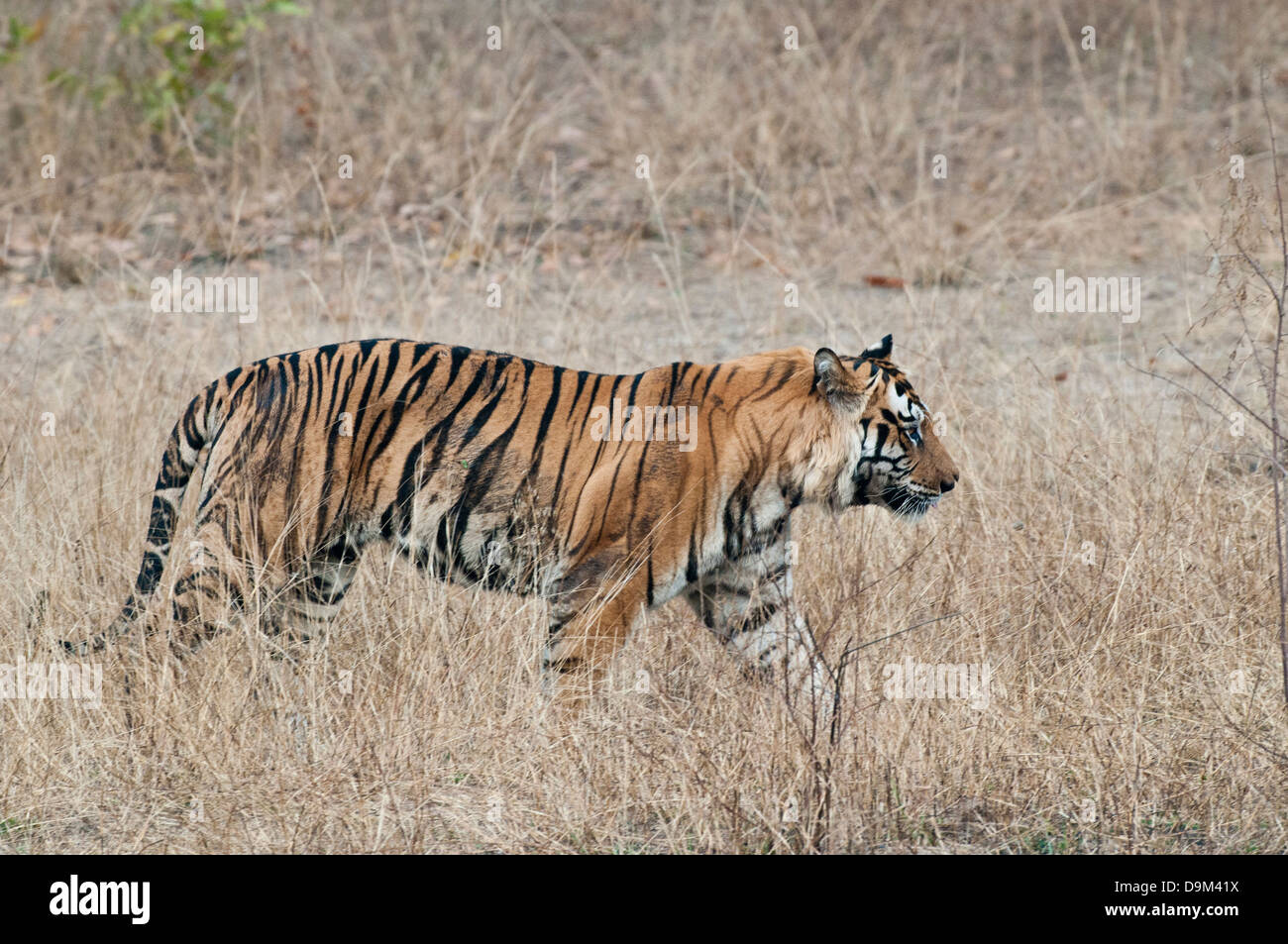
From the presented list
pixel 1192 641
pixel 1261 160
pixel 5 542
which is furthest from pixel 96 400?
pixel 1261 160

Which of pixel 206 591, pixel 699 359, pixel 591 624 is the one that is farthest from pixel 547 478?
pixel 699 359

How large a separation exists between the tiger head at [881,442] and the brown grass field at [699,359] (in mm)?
273

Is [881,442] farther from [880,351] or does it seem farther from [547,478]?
[547,478]

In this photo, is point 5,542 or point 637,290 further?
point 637,290

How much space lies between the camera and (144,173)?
9523 mm

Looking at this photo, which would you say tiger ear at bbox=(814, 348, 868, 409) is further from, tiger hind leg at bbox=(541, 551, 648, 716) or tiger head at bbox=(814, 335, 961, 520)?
tiger hind leg at bbox=(541, 551, 648, 716)

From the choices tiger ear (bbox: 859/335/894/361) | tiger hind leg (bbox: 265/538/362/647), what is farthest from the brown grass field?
tiger ear (bbox: 859/335/894/361)

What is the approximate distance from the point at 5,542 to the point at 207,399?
88 cm

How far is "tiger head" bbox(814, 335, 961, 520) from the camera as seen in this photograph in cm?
431

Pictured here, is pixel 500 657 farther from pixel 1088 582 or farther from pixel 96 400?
pixel 96 400

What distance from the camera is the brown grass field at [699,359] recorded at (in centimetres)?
369

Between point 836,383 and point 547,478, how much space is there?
85 cm

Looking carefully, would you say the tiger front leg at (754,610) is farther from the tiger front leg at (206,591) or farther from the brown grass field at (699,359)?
the tiger front leg at (206,591)
